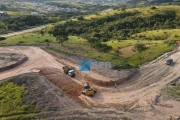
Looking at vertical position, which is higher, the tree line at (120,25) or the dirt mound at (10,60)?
the tree line at (120,25)

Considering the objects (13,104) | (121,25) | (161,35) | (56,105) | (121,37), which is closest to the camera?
(56,105)

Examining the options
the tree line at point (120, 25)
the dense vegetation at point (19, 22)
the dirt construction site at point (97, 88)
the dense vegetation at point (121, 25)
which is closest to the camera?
the dirt construction site at point (97, 88)

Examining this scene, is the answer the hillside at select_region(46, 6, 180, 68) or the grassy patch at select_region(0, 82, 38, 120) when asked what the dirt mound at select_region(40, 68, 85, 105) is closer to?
the grassy patch at select_region(0, 82, 38, 120)

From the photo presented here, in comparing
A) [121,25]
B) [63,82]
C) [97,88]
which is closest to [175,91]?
[97,88]

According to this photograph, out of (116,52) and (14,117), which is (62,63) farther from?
(14,117)

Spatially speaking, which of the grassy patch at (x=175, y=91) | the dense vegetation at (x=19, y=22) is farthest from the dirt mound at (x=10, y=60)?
the dense vegetation at (x=19, y=22)

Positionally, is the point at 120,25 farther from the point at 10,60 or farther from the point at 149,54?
the point at 10,60

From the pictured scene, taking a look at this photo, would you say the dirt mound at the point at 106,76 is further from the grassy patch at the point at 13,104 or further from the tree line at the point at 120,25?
the tree line at the point at 120,25
